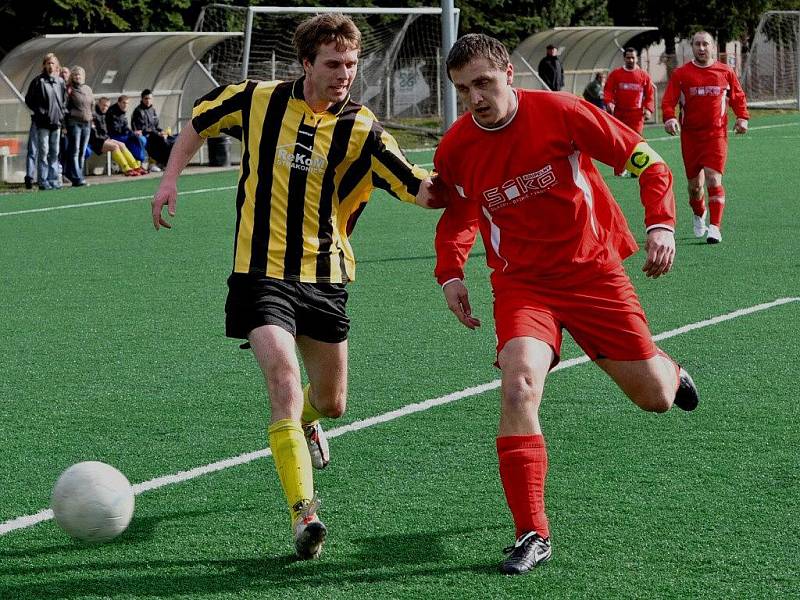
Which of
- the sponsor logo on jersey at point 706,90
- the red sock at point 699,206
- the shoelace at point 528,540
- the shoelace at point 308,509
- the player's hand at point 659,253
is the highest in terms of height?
the player's hand at point 659,253

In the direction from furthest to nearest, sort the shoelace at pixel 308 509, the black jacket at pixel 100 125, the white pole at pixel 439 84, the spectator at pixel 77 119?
1. the white pole at pixel 439 84
2. the black jacket at pixel 100 125
3. the spectator at pixel 77 119
4. the shoelace at pixel 308 509

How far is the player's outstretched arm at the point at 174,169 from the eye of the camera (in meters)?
5.16

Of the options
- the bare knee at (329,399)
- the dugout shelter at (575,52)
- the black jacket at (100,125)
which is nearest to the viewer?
the bare knee at (329,399)

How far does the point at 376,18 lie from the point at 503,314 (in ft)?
83.2

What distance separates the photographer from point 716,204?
1267cm

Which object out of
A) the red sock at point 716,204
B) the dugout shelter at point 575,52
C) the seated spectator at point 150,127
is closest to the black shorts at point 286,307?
the red sock at point 716,204

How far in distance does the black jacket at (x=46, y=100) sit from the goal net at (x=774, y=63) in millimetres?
26079

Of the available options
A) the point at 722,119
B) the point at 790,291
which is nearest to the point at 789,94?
the point at 722,119

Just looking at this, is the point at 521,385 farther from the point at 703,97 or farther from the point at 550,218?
the point at 703,97

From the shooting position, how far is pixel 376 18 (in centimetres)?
2920

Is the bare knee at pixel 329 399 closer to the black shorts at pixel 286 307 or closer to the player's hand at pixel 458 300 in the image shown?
the black shorts at pixel 286 307

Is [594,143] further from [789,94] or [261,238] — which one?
[789,94]

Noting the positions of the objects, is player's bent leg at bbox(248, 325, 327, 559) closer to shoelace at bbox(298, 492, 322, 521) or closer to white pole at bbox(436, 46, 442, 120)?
shoelace at bbox(298, 492, 322, 521)

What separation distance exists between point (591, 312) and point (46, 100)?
1574 centimetres
